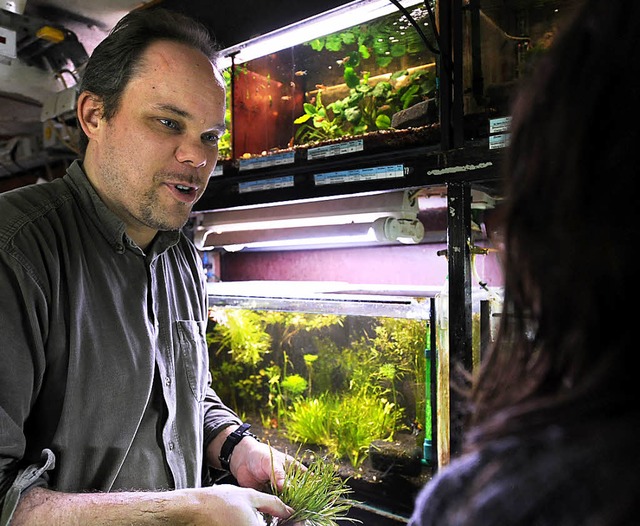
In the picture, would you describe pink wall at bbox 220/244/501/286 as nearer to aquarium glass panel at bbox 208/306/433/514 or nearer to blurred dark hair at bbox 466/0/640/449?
aquarium glass panel at bbox 208/306/433/514

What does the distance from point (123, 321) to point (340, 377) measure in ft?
4.26

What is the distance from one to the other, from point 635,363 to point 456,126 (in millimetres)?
1384

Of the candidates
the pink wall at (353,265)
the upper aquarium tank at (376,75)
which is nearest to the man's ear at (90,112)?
the upper aquarium tank at (376,75)

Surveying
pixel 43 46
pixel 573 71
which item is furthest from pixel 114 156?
pixel 43 46

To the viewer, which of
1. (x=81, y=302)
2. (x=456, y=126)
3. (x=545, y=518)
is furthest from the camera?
(x=456, y=126)

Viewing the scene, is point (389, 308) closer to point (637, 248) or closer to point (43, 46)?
point (637, 248)

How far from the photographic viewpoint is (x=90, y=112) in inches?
63.5

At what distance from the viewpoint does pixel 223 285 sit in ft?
9.07

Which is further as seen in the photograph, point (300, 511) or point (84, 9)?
point (84, 9)

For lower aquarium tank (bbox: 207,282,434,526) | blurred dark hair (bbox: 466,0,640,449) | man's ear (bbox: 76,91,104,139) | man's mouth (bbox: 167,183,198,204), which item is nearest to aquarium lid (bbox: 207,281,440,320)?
lower aquarium tank (bbox: 207,282,434,526)

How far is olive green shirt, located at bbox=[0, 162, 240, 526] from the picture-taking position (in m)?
1.18

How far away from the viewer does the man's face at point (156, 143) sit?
153 cm

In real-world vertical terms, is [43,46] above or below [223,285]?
above

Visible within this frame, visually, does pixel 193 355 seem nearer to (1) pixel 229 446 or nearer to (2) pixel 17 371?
(1) pixel 229 446
